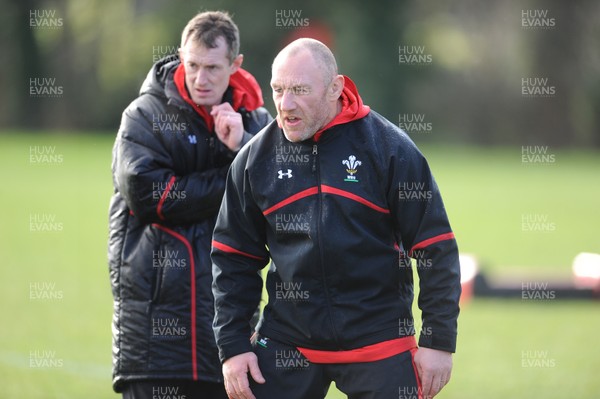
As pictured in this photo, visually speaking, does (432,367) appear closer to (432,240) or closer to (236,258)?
(432,240)

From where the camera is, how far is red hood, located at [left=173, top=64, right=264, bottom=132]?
5730mm

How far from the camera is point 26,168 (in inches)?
1100

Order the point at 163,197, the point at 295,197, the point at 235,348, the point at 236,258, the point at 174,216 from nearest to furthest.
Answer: the point at 295,197
the point at 235,348
the point at 236,258
the point at 163,197
the point at 174,216

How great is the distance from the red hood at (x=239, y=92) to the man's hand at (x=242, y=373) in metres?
1.56

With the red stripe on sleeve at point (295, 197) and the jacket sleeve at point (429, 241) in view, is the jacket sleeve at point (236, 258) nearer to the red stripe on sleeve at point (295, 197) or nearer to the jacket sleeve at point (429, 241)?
the red stripe on sleeve at point (295, 197)

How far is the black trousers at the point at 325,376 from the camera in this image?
4543 mm

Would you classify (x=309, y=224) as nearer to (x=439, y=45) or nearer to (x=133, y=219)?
(x=133, y=219)

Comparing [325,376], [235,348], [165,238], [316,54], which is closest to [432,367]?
[325,376]

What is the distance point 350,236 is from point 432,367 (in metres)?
0.70

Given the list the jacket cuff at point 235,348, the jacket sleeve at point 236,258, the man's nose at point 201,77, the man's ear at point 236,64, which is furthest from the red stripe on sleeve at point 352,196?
the man's ear at point 236,64

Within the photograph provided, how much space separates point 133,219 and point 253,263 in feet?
3.56

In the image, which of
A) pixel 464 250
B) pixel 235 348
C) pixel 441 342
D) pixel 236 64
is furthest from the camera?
pixel 464 250

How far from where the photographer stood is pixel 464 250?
17.2 meters

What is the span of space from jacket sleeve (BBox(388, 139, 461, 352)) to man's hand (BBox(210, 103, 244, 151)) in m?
1.24
